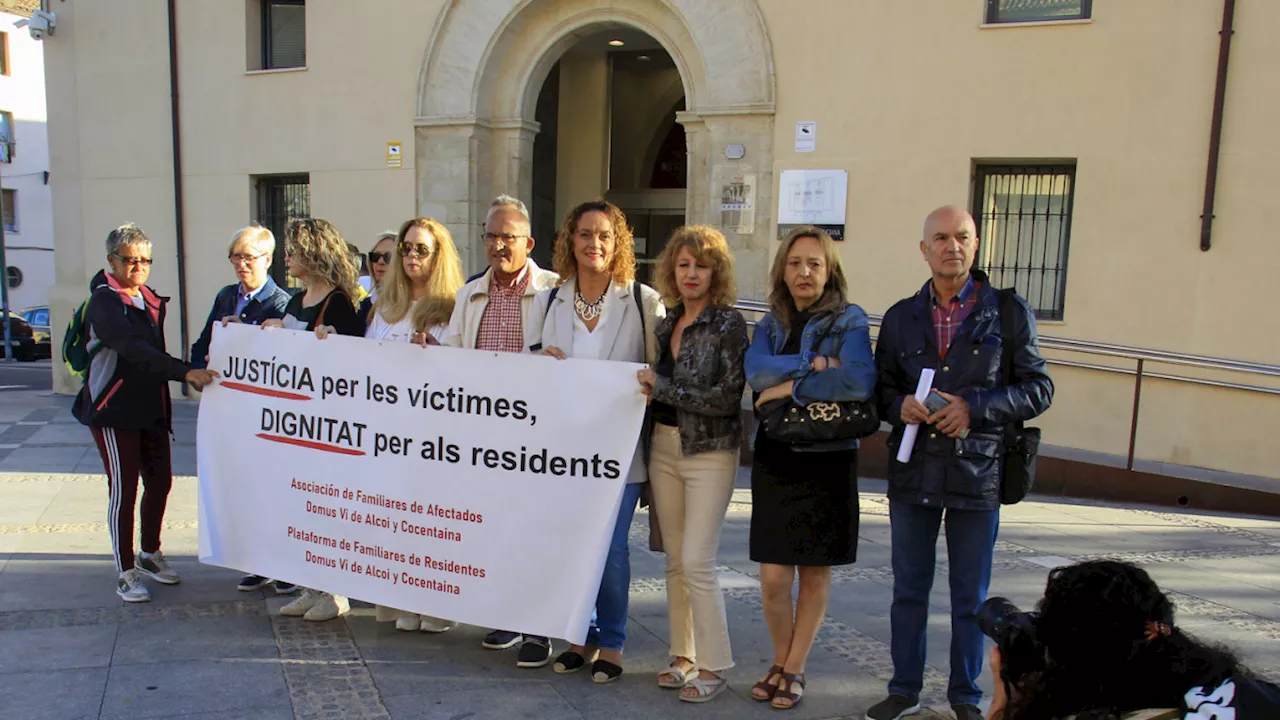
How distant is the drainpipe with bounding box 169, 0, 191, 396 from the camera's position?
13203 mm

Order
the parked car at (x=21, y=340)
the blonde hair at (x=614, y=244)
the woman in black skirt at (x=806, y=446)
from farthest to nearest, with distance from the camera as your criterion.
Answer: the parked car at (x=21, y=340) < the blonde hair at (x=614, y=244) < the woman in black skirt at (x=806, y=446)

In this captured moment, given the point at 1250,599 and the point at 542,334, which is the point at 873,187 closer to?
the point at 1250,599

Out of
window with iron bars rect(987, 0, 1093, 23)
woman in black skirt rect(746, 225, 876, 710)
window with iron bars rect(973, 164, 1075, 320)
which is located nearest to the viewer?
woman in black skirt rect(746, 225, 876, 710)

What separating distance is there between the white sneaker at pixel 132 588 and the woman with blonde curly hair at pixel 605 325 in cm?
209

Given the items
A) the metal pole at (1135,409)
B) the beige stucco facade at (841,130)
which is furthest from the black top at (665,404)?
the beige stucco facade at (841,130)

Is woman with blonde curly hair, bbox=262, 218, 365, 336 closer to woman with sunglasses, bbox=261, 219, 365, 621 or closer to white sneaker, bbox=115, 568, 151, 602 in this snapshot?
woman with sunglasses, bbox=261, 219, 365, 621

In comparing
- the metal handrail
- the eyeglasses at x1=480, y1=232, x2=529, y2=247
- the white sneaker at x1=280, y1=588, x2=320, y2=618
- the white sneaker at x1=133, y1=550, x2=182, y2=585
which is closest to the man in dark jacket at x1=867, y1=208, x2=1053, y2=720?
the eyeglasses at x1=480, y1=232, x2=529, y2=247

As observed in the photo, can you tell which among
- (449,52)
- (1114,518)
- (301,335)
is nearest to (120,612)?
(301,335)

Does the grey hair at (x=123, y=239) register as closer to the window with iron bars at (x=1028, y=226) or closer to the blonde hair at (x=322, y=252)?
the blonde hair at (x=322, y=252)

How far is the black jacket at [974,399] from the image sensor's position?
11.2 feet

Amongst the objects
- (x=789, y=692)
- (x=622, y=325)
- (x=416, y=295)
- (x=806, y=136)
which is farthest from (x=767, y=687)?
(x=806, y=136)

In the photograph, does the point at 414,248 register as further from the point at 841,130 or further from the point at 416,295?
the point at 841,130

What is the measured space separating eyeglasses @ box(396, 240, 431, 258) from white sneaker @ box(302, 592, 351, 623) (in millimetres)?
1678

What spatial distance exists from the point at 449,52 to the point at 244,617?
842 centimetres
